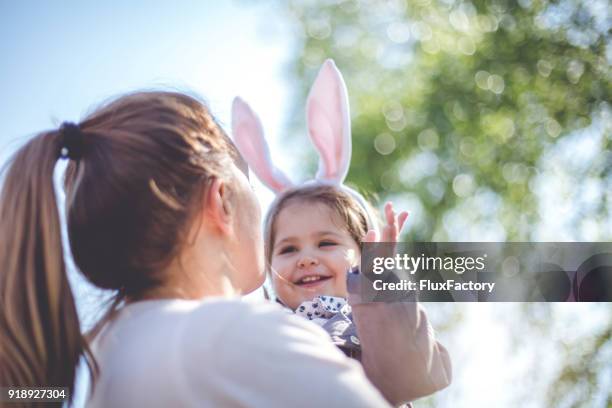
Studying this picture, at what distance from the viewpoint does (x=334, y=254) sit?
238 centimetres

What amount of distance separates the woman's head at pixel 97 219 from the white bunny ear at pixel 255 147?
1.25m

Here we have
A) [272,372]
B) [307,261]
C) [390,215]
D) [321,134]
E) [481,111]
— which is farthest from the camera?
[481,111]

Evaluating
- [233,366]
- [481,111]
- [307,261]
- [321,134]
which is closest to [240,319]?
[233,366]

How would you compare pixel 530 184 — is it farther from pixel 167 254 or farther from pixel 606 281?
pixel 167 254

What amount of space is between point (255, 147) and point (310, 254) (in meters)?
0.47

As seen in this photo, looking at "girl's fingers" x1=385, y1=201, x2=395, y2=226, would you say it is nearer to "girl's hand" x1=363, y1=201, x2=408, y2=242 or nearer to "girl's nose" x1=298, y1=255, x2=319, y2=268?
"girl's hand" x1=363, y1=201, x2=408, y2=242

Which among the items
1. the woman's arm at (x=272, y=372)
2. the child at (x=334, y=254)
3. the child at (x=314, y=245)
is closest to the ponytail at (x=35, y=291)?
the woman's arm at (x=272, y=372)

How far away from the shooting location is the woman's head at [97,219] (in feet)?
4.20

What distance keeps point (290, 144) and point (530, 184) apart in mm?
2788

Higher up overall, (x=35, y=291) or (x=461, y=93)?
(x=461, y=93)

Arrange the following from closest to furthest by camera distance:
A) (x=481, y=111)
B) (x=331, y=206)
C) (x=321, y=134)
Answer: (x=331, y=206) < (x=321, y=134) < (x=481, y=111)

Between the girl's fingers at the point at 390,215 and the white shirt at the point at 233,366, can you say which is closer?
the white shirt at the point at 233,366

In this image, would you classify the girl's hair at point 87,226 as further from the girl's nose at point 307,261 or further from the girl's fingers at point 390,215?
the girl's nose at point 307,261

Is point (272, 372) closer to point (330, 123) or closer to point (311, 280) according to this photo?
point (311, 280)
